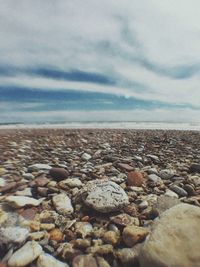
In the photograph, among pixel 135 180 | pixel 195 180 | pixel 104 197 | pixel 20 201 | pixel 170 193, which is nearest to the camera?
pixel 104 197

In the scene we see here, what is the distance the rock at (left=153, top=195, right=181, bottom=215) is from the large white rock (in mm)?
898

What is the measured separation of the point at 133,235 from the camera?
2.67m

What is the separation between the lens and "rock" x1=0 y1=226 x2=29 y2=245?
2.58 meters

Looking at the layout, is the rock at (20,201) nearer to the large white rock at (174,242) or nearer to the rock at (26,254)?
the rock at (26,254)

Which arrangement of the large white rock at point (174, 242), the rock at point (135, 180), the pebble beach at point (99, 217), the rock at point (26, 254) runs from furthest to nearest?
the rock at point (135, 180)
the rock at point (26, 254)
the pebble beach at point (99, 217)
the large white rock at point (174, 242)

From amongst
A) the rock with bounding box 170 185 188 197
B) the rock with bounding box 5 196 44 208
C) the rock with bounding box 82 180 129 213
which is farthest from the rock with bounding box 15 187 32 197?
the rock with bounding box 170 185 188 197

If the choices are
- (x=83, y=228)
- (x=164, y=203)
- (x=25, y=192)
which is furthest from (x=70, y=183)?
(x=164, y=203)

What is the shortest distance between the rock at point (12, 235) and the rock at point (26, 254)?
70 millimetres

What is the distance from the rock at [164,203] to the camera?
3.32 m

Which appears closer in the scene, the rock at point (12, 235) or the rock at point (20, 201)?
the rock at point (12, 235)

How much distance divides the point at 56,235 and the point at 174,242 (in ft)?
3.75

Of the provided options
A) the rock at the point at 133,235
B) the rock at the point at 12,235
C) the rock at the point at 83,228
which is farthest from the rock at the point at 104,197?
the rock at the point at 12,235

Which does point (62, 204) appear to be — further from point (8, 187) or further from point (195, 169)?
point (195, 169)

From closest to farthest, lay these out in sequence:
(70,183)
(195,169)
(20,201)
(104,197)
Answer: (104,197) < (20,201) < (70,183) < (195,169)
